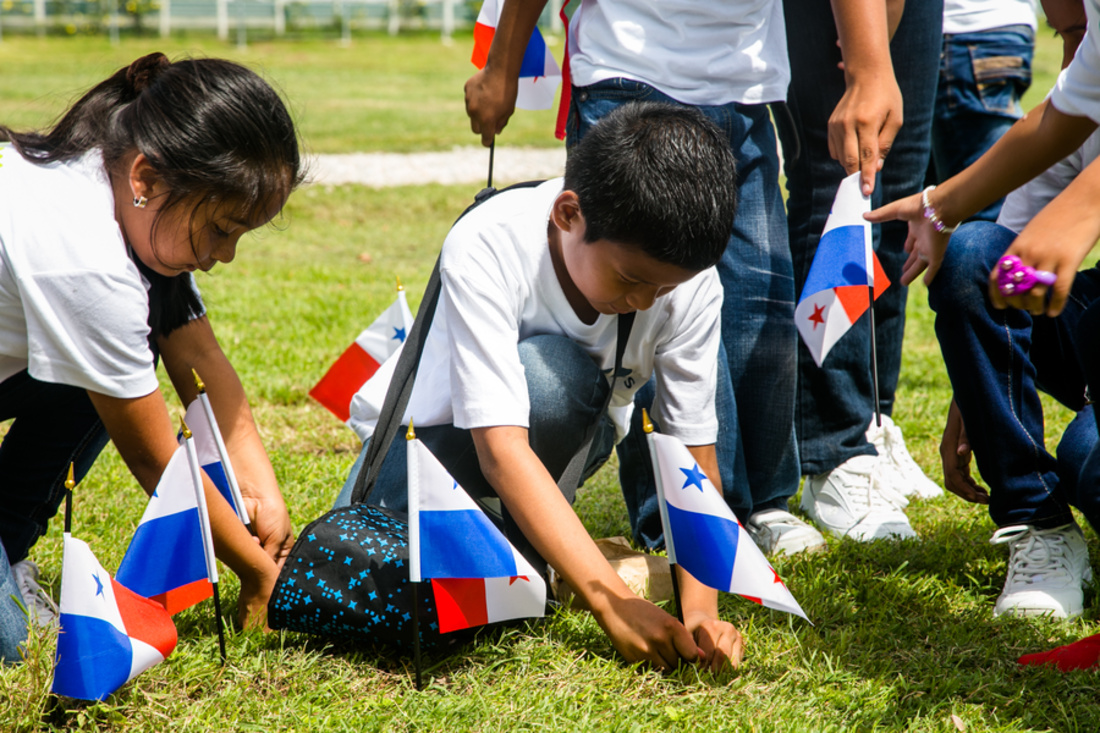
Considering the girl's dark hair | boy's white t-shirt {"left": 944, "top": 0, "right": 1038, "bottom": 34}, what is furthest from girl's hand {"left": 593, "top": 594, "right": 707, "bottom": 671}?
boy's white t-shirt {"left": 944, "top": 0, "right": 1038, "bottom": 34}

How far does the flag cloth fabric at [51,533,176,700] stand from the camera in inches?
69.6

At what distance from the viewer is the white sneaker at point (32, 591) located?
2.25 meters

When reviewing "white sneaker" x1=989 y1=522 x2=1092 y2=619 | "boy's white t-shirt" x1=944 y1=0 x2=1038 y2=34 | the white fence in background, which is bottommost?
the white fence in background

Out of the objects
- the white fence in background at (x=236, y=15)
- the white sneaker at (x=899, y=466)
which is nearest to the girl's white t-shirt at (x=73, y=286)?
the white sneaker at (x=899, y=466)

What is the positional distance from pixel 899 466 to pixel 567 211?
1597mm

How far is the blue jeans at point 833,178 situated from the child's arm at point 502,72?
2.56 feet

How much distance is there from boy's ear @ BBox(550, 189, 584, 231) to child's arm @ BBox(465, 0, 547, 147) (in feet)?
1.75

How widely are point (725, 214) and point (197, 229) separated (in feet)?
3.34

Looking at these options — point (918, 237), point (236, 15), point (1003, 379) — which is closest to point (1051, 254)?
point (918, 237)

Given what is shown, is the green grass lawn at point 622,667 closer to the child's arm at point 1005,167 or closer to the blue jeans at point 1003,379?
the blue jeans at point 1003,379

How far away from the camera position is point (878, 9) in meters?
2.39

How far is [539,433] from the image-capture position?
7.36 ft

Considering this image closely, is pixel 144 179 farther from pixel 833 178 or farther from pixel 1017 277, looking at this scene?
pixel 833 178

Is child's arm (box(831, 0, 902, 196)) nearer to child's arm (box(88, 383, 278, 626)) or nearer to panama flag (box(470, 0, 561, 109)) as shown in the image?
panama flag (box(470, 0, 561, 109))
